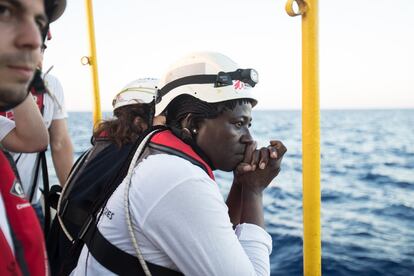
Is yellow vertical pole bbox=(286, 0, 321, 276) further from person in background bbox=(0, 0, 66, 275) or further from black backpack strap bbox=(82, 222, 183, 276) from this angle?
person in background bbox=(0, 0, 66, 275)

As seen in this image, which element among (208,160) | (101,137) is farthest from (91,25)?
(208,160)

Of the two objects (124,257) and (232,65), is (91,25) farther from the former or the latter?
(124,257)

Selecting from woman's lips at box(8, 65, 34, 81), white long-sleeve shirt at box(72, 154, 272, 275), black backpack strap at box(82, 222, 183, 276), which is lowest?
black backpack strap at box(82, 222, 183, 276)

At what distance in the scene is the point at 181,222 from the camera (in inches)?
53.7

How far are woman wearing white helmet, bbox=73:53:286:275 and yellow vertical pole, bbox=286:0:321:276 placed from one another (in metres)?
0.20

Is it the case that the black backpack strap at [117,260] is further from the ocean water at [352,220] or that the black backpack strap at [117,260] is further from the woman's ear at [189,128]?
the ocean water at [352,220]

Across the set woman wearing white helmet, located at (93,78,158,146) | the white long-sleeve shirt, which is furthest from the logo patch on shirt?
woman wearing white helmet, located at (93,78,158,146)

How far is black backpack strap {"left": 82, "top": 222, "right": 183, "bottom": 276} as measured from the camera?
1.49 m

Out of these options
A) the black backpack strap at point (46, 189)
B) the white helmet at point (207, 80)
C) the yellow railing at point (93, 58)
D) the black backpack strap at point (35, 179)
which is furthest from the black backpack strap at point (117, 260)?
the yellow railing at point (93, 58)

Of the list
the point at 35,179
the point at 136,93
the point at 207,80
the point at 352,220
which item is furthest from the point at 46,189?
the point at 352,220

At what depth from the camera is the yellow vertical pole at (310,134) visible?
64.5 inches

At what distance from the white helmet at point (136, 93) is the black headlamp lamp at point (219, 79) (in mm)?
1151

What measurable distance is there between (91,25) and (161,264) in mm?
2748

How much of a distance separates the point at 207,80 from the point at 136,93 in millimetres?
1541
